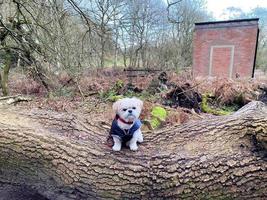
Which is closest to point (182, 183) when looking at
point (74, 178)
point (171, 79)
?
point (74, 178)

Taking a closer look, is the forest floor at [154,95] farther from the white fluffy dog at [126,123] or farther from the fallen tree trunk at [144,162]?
the white fluffy dog at [126,123]

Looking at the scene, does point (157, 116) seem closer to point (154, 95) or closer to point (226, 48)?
point (154, 95)

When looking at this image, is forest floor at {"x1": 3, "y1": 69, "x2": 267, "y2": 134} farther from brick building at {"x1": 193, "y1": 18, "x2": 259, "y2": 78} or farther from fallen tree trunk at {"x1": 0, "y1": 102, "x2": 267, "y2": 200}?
brick building at {"x1": 193, "y1": 18, "x2": 259, "y2": 78}

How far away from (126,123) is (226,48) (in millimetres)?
13158

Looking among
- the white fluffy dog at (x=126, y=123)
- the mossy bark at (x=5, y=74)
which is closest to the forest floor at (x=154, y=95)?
the mossy bark at (x=5, y=74)

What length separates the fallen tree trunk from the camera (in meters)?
2.09

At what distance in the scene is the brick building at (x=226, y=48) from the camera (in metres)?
13.6

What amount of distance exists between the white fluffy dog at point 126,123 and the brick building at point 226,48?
12.0m

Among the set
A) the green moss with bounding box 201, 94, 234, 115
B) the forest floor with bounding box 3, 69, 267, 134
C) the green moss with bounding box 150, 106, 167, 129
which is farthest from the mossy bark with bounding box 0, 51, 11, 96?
the green moss with bounding box 201, 94, 234, 115

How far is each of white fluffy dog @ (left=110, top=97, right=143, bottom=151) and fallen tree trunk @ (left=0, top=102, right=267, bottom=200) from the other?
0.30 ft

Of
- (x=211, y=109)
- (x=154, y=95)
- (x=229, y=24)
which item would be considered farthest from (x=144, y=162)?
(x=229, y=24)

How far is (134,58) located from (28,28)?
31.9 feet

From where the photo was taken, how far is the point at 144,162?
216 cm

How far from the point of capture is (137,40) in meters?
15.3
